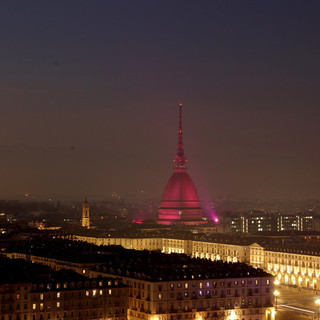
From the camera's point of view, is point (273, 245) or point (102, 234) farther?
point (102, 234)

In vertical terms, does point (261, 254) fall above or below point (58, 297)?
above

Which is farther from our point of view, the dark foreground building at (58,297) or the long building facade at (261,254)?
the long building facade at (261,254)

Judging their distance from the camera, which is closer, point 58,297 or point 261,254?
point 58,297

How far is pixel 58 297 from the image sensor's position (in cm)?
8969

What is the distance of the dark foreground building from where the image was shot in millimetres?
88562

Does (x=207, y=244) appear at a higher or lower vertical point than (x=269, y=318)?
higher

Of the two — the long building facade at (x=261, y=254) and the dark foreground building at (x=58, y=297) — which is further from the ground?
the long building facade at (x=261, y=254)

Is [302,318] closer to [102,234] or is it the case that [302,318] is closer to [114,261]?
[114,261]

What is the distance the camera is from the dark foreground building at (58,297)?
3487 inches

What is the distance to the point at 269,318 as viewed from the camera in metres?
98.4

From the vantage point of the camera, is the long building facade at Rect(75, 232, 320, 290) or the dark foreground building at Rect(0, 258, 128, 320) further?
the long building facade at Rect(75, 232, 320, 290)

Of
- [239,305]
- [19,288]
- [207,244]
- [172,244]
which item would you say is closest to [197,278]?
[239,305]

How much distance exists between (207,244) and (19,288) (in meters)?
83.7

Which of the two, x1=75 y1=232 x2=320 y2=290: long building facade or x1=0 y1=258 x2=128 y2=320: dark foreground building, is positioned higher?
x1=75 y1=232 x2=320 y2=290: long building facade
